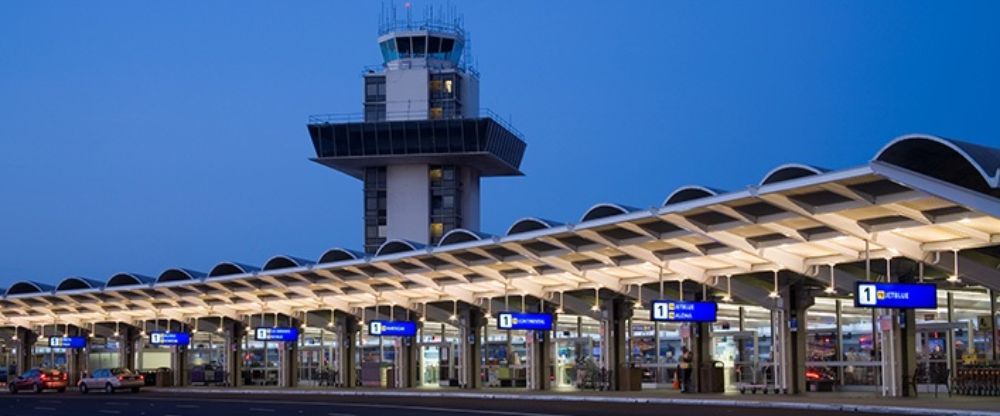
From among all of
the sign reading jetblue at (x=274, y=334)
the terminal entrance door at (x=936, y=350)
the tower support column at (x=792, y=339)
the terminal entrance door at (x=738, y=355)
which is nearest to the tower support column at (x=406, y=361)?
the sign reading jetblue at (x=274, y=334)

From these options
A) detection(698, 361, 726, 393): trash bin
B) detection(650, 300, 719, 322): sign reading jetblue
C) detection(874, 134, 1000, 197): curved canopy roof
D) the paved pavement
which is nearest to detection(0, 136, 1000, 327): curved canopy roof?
detection(874, 134, 1000, 197): curved canopy roof

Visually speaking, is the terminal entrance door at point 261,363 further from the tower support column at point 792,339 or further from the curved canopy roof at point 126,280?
the tower support column at point 792,339

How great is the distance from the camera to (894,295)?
33.2m

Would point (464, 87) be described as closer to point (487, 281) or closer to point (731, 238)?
point (487, 281)

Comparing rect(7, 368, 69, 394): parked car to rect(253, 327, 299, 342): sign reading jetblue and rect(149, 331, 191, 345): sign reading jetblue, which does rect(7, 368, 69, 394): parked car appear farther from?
rect(253, 327, 299, 342): sign reading jetblue

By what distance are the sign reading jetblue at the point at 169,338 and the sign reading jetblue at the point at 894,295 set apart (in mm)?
39428

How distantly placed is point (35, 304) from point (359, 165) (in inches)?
1106

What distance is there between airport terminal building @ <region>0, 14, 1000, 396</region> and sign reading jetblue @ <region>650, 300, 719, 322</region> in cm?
6

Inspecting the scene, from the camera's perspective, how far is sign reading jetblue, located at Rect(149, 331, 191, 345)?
6512 centimetres

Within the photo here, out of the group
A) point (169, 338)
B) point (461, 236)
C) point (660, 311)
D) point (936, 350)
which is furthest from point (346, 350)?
point (936, 350)

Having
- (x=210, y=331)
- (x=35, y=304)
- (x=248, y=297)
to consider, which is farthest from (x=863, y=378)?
(x=35, y=304)

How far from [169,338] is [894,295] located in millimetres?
40106

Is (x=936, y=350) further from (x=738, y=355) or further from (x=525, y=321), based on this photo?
(x=525, y=321)

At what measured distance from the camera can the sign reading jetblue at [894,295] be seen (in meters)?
33.1
